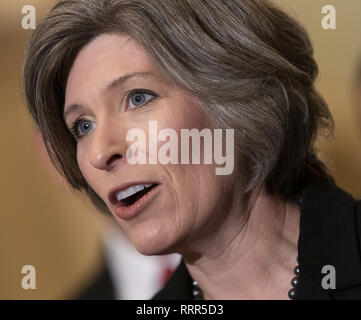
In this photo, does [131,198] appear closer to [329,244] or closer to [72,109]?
[72,109]

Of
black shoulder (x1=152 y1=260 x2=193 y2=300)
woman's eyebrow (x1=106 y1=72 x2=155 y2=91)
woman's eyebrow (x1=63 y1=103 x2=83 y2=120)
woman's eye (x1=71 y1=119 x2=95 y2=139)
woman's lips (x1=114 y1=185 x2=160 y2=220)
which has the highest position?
woman's eyebrow (x1=106 y1=72 x2=155 y2=91)

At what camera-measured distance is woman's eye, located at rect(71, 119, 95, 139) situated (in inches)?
38.2

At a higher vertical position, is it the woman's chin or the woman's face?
the woman's face

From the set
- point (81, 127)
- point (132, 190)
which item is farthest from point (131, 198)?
point (81, 127)

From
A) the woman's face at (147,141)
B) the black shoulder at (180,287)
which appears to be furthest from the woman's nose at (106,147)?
the black shoulder at (180,287)

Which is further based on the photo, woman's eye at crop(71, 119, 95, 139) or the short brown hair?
woman's eye at crop(71, 119, 95, 139)

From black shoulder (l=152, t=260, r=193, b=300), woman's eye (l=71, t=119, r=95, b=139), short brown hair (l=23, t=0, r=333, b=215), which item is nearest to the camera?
short brown hair (l=23, t=0, r=333, b=215)

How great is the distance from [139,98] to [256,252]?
32 cm

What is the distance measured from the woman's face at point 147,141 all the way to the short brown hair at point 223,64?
25mm

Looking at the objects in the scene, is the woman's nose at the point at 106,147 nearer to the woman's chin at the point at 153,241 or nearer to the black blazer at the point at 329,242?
the woman's chin at the point at 153,241

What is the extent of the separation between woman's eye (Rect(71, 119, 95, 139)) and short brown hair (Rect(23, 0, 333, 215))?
0.11ft

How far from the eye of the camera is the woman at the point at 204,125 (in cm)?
88

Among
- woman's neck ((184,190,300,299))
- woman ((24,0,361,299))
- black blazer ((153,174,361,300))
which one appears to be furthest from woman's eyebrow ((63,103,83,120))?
black blazer ((153,174,361,300))

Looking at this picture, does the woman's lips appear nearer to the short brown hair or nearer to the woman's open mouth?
the woman's open mouth
